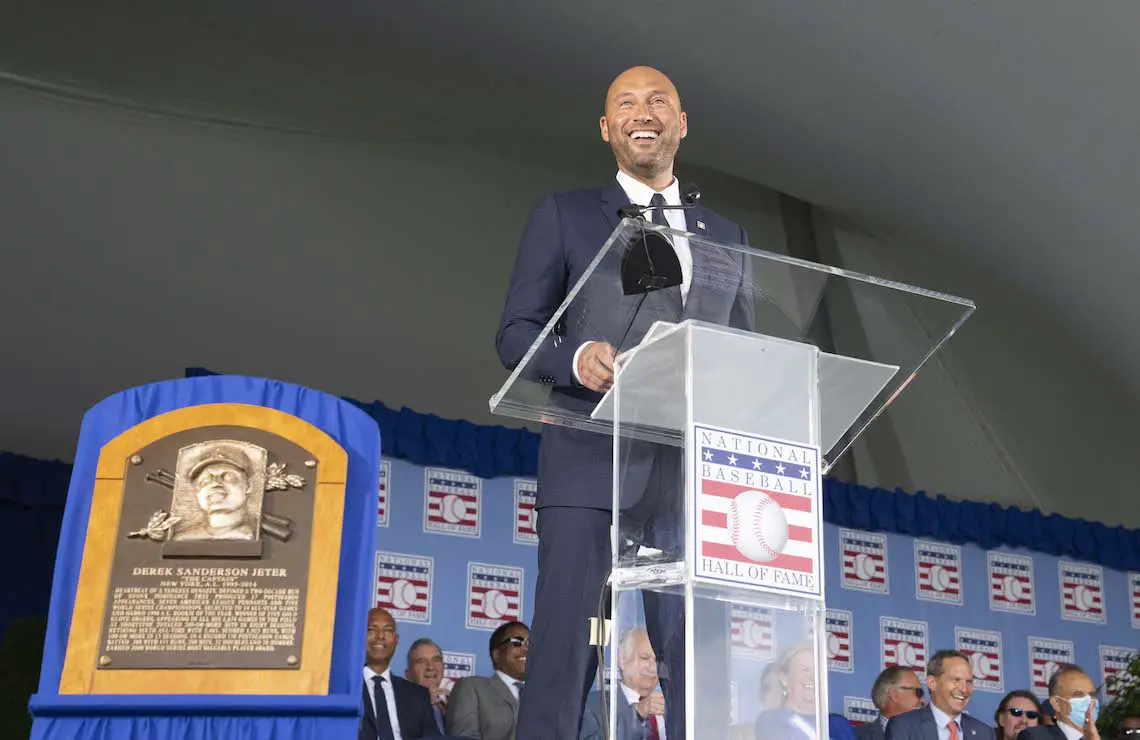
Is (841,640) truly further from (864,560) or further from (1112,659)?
(1112,659)

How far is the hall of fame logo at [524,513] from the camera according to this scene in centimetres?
588

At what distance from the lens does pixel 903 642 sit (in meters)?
6.57

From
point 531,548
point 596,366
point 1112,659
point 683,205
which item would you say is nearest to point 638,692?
point 596,366

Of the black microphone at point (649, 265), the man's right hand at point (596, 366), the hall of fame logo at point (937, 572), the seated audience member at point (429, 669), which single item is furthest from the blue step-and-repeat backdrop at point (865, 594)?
the black microphone at point (649, 265)

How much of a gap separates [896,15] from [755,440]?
4264mm

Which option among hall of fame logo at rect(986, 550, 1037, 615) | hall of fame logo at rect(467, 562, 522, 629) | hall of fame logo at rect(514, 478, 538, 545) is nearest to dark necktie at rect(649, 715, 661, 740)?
hall of fame logo at rect(467, 562, 522, 629)

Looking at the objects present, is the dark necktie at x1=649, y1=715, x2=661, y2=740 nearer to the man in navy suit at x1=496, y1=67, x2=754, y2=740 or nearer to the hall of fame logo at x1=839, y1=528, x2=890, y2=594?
the man in navy suit at x1=496, y1=67, x2=754, y2=740

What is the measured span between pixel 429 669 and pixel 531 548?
0.91m

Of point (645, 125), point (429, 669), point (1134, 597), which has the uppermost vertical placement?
point (1134, 597)

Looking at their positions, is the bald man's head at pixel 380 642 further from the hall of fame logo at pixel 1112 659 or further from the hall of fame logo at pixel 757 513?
the hall of fame logo at pixel 1112 659

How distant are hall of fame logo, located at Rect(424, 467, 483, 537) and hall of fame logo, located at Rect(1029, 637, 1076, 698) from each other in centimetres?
290

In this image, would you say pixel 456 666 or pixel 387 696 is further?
pixel 456 666

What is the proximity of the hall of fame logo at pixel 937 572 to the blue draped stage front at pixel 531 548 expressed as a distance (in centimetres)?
3

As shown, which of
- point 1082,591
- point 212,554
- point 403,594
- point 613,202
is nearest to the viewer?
point 212,554
